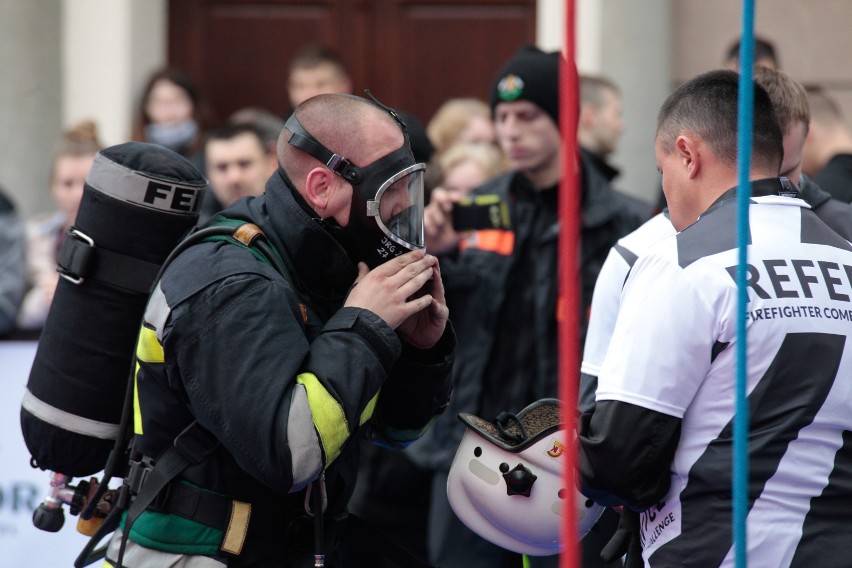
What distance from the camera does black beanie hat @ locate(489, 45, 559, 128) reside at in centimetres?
501

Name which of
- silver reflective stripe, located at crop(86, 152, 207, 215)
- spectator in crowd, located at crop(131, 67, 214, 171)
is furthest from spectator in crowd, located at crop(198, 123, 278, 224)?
silver reflective stripe, located at crop(86, 152, 207, 215)

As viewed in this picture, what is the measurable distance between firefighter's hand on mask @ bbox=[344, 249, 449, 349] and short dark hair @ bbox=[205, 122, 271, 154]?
2917 mm

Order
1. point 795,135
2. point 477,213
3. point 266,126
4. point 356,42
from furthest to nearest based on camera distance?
point 356,42 → point 266,126 → point 477,213 → point 795,135

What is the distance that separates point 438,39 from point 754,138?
5.24 meters

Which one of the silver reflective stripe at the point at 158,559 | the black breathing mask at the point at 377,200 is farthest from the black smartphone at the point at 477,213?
the silver reflective stripe at the point at 158,559

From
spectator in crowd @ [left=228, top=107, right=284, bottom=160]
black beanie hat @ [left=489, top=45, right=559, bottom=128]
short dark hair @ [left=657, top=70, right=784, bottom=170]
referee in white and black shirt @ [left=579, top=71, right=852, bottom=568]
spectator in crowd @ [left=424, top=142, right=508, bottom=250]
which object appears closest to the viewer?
referee in white and black shirt @ [left=579, top=71, right=852, bottom=568]

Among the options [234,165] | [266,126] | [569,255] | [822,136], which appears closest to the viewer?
[569,255]

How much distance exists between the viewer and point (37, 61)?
24.7 feet

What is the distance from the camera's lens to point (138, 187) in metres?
2.95

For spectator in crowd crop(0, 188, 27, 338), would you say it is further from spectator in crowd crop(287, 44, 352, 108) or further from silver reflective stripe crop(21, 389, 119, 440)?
silver reflective stripe crop(21, 389, 119, 440)

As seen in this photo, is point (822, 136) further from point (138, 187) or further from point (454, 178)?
point (138, 187)

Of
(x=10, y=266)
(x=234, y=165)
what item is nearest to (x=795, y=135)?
(x=234, y=165)

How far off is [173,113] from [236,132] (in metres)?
1.03

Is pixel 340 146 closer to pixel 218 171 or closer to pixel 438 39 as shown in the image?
pixel 218 171
